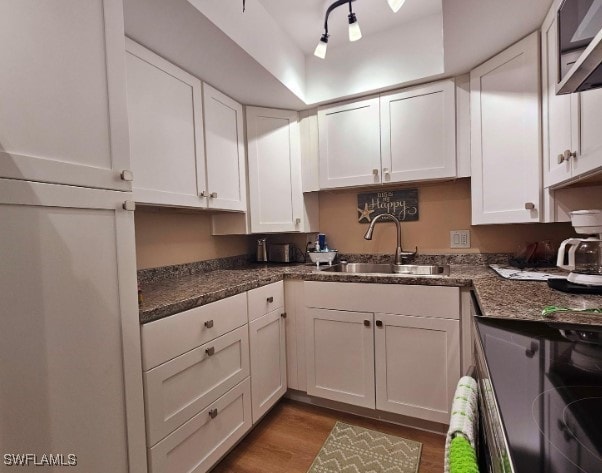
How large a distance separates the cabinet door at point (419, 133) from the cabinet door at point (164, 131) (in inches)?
47.2

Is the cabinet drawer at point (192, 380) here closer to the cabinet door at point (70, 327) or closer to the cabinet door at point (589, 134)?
the cabinet door at point (70, 327)

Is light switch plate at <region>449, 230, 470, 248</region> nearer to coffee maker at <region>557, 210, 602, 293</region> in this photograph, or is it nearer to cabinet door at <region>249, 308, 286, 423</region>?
coffee maker at <region>557, 210, 602, 293</region>

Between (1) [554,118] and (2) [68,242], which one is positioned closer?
(2) [68,242]

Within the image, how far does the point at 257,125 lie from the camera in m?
2.18

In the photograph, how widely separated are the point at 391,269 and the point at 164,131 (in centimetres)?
171

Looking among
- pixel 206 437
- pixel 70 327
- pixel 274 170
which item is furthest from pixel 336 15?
pixel 206 437

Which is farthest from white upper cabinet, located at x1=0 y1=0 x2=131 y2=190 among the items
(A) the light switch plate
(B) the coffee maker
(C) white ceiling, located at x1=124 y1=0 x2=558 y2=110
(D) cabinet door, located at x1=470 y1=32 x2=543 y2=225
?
(A) the light switch plate

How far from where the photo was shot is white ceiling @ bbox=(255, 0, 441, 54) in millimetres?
1736

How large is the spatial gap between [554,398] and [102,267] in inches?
43.6

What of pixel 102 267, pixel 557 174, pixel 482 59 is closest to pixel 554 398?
pixel 102 267

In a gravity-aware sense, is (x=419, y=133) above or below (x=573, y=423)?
above

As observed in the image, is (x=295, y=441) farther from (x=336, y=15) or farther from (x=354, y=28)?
(x=336, y=15)

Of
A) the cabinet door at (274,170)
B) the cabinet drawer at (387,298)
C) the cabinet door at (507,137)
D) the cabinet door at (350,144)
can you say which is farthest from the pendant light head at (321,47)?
the cabinet drawer at (387,298)

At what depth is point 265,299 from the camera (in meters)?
1.79
